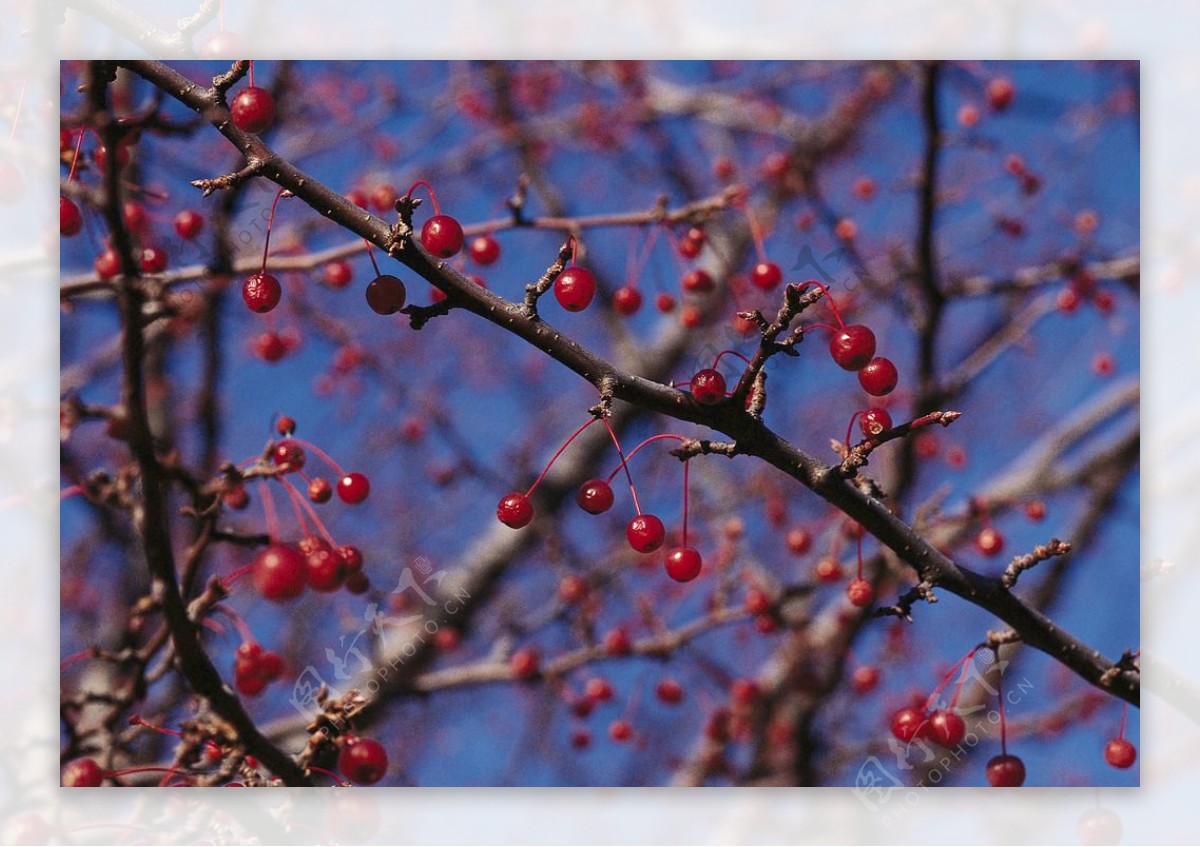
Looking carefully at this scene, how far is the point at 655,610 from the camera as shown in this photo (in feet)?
8.29

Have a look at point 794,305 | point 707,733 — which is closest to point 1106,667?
point 794,305

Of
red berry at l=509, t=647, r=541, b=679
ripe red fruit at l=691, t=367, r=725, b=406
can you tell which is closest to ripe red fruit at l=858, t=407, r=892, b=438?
ripe red fruit at l=691, t=367, r=725, b=406

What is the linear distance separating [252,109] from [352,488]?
0.70m

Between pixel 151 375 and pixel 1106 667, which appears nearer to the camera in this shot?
pixel 1106 667

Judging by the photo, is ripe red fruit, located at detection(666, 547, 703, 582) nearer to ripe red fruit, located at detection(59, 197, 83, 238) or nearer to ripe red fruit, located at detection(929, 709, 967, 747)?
ripe red fruit, located at detection(929, 709, 967, 747)

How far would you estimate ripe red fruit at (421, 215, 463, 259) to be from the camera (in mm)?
1365

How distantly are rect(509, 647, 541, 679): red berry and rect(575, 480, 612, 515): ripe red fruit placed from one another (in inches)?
35.5

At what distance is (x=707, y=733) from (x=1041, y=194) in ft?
4.66

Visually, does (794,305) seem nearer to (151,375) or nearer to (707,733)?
(707,733)

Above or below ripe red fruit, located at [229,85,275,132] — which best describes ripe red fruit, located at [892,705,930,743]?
below

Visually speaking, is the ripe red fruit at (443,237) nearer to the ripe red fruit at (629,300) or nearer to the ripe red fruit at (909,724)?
the ripe red fruit at (629,300)

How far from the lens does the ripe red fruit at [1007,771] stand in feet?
5.65

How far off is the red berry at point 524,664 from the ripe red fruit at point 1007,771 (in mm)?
951

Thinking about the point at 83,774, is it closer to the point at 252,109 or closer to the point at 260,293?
the point at 260,293
